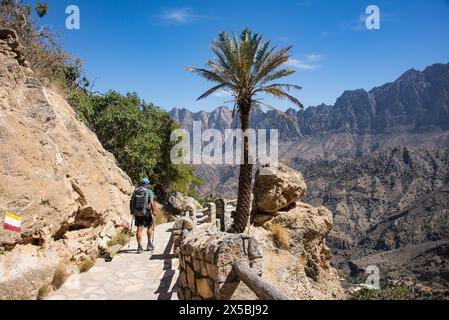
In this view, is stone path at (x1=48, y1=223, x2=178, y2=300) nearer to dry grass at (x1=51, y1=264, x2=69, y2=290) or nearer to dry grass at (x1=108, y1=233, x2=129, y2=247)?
dry grass at (x1=51, y1=264, x2=69, y2=290)

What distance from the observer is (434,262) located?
255 ft

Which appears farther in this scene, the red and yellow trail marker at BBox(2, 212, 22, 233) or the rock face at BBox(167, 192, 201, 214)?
the rock face at BBox(167, 192, 201, 214)

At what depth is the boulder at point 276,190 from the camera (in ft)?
50.7

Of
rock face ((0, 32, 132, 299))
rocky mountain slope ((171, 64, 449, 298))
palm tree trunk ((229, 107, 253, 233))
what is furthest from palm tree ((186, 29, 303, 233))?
rocky mountain slope ((171, 64, 449, 298))

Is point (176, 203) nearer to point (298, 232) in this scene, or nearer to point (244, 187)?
point (298, 232)

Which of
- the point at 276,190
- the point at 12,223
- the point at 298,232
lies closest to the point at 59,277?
the point at 12,223

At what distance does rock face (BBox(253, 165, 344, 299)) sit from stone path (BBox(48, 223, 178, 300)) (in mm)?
6694

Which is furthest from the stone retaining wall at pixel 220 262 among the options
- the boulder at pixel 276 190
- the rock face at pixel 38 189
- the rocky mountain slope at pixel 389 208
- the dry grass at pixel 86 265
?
the rocky mountain slope at pixel 389 208

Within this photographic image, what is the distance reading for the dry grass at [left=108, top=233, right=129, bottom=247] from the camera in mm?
9447

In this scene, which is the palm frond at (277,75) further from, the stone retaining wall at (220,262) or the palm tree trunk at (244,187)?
the stone retaining wall at (220,262)

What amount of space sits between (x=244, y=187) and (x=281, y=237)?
258 cm

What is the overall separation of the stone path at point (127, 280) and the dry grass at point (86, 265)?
0.31 ft

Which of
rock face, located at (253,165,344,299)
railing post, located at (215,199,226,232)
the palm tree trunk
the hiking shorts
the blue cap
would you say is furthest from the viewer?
railing post, located at (215,199,226,232)
